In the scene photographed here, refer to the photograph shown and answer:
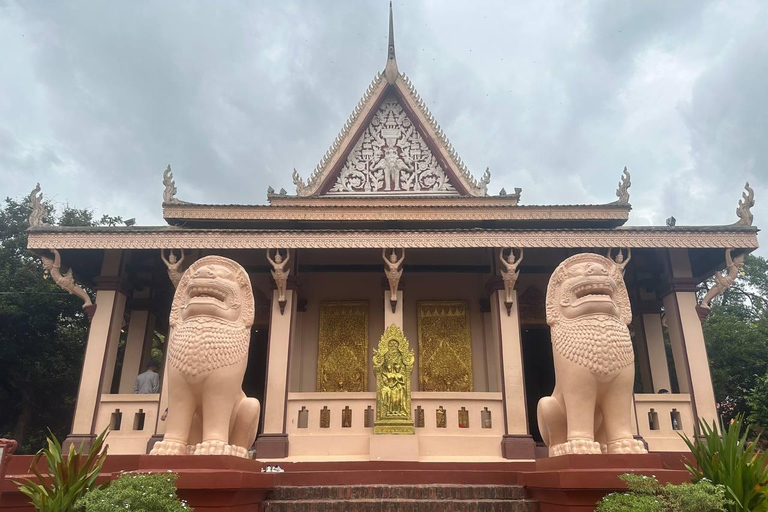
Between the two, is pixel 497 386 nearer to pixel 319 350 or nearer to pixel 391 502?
pixel 319 350

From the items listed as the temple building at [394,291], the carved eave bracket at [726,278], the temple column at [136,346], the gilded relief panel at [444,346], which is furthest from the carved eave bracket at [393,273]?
the temple column at [136,346]

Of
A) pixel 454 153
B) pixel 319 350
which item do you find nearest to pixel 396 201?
pixel 454 153

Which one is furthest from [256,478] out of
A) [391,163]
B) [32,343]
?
[32,343]

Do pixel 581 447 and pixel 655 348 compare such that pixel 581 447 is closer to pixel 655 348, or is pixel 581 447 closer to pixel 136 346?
pixel 655 348

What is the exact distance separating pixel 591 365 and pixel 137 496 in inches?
140

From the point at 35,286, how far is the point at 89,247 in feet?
19.9

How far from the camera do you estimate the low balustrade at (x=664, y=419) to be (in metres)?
7.95

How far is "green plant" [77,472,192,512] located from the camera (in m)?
3.20

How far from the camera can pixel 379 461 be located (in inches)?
259

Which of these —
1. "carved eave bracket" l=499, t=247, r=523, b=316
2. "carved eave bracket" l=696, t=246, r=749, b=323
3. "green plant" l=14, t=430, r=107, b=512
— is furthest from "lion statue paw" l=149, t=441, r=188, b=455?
"carved eave bracket" l=696, t=246, r=749, b=323

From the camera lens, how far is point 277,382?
8.20m

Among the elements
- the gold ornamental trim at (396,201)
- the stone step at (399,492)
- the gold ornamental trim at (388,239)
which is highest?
the gold ornamental trim at (396,201)

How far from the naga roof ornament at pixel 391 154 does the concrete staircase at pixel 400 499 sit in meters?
7.12

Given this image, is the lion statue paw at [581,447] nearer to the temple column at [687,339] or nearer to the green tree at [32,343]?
the temple column at [687,339]
